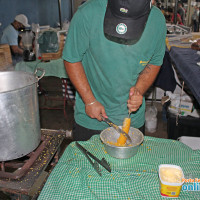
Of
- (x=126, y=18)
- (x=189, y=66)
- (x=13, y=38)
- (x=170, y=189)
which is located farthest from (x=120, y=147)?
(x=13, y=38)

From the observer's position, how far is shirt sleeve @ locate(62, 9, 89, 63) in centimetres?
138

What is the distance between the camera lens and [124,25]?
3.96 ft

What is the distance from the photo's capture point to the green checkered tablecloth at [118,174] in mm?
995

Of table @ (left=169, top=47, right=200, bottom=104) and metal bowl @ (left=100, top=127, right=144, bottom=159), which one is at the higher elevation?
table @ (left=169, top=47, right=200, bottom=104)

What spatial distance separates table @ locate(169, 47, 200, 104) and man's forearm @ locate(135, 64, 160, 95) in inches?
21.4

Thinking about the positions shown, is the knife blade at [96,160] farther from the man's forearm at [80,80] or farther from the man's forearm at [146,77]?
the man's forearm at [146,77]

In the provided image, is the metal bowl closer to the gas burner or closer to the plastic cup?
the plastic cup

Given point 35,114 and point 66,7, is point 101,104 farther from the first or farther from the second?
point 66,7

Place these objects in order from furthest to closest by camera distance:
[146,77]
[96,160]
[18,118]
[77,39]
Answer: [146,77] < [77,39] < [96,160] < [18,118]

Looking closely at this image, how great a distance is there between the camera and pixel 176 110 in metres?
3.01

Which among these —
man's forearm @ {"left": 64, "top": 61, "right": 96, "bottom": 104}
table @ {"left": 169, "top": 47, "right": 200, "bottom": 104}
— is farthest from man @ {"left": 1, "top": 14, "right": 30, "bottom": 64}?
man's forearm @ {"left": 64, "top": 61, "right": 96, "bottom": 104}

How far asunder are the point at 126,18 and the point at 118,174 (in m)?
0.81

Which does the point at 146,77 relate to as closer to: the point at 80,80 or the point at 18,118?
the point at 80,80

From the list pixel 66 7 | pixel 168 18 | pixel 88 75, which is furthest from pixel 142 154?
pixel 66 7
